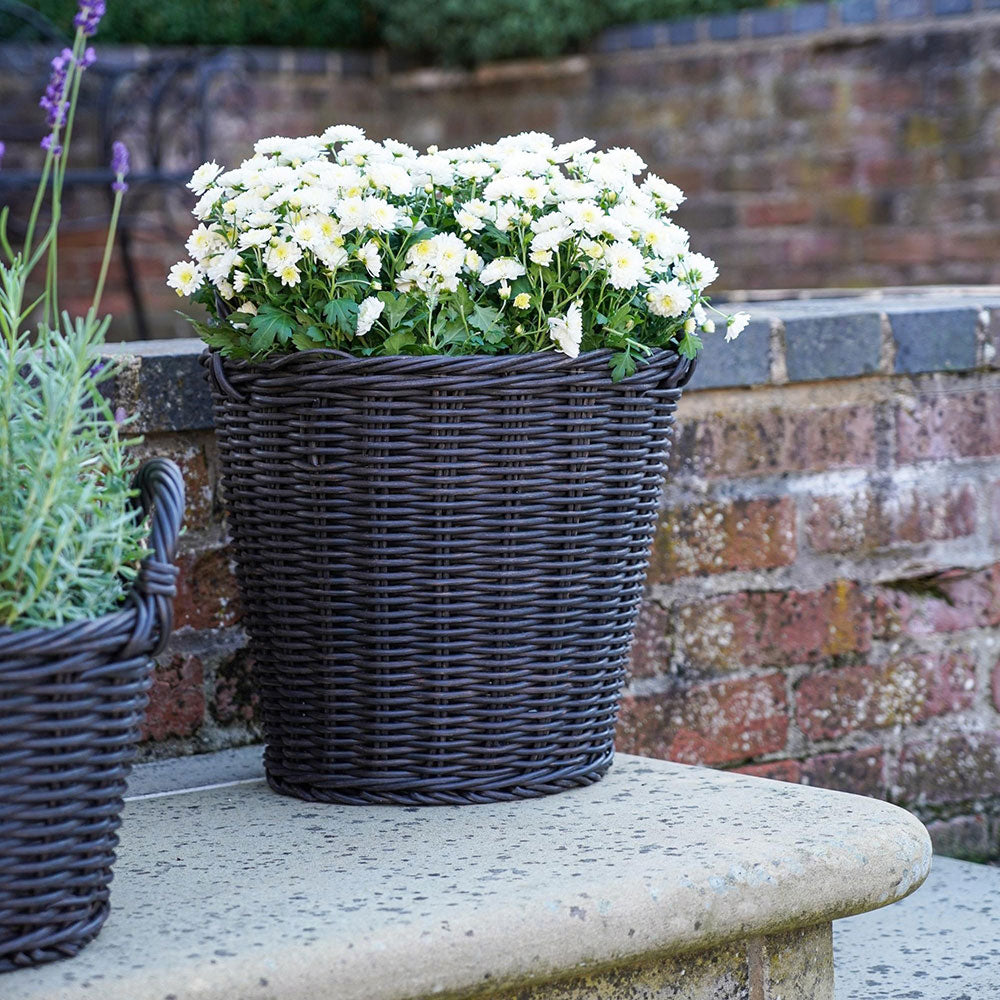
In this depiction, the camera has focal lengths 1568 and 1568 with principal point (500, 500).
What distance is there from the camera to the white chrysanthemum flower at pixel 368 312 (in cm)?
133

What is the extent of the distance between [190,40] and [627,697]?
4410mm

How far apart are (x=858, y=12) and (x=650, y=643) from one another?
3645mm

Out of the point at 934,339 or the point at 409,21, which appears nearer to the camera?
the point at 934,339

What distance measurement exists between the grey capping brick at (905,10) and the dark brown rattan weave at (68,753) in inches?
170

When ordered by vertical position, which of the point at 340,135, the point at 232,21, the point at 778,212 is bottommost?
the point at 340,135

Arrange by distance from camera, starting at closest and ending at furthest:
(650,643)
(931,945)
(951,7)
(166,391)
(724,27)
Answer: (166,391), (931,945), (650,643), (951,7), (724,27)

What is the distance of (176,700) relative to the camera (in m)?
1.67

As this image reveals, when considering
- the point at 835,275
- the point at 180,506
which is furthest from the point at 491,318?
the point at 835,275

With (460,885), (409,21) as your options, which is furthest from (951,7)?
(460,885)

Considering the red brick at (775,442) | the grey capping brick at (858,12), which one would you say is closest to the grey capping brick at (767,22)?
the grey capping brick at (858,12)

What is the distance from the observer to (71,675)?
3.46 feet

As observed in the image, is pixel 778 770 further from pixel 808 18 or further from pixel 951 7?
pixel 808 18

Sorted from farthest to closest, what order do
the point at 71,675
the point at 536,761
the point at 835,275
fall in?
the point at 835,275, the point at 536,761, the point at 71,675

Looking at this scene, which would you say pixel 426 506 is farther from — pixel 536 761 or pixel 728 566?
pixel 728 566
